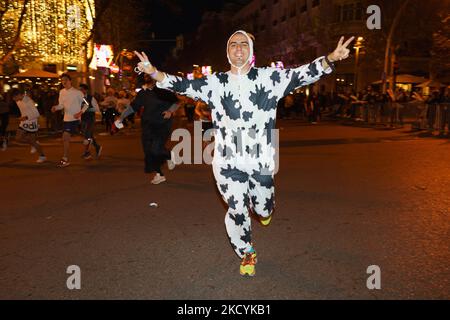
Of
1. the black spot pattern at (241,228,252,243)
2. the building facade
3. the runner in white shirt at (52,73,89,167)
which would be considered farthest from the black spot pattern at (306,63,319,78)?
the building facade

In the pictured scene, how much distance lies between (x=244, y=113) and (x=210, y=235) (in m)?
1.79

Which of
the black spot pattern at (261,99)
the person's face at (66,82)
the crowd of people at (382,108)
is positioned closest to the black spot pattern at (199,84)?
the black spot pattern at (261,99)

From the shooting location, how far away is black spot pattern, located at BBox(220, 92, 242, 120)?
12.7ft

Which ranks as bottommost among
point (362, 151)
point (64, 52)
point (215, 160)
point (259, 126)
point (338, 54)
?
point (362, 151)

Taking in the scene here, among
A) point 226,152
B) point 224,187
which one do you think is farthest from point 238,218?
point 226,152

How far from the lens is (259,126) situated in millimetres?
3898

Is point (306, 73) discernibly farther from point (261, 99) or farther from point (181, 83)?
point (181, 83)

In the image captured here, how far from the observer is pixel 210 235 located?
5156 millimetres

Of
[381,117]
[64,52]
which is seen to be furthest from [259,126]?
[64,52]

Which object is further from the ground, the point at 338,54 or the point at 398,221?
the point at 338,54

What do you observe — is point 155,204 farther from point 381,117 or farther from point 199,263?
point 381,117

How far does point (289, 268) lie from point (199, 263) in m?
0.81

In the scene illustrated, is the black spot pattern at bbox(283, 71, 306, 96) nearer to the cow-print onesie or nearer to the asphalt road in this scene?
the cow-print onesie
